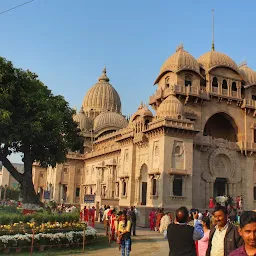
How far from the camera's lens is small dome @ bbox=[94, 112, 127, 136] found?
57.3 meters

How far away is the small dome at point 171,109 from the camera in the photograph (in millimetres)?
31922

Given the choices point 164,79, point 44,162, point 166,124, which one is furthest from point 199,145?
point 44,162

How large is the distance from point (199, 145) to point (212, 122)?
282 inches

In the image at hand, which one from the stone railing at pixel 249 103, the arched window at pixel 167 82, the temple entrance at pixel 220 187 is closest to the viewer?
the temple entrance at pixel 220 187

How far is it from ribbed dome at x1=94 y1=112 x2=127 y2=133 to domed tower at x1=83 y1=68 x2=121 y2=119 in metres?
6.42

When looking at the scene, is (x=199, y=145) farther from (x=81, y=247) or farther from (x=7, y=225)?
(x=7, y=225)

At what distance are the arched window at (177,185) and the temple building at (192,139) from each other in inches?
3.3

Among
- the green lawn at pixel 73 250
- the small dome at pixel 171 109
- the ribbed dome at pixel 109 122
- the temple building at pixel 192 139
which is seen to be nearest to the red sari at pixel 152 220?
the temple building at pixel 192 139

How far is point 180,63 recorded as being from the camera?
1393 inches

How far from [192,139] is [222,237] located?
88.1 feet

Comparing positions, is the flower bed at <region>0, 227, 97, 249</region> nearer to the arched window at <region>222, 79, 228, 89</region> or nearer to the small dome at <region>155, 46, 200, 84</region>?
the small dome at <region>155, 46, 200, 84</region>

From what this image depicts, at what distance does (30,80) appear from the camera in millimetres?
25125

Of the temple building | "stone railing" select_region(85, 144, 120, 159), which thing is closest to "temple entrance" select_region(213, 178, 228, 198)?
the temple building

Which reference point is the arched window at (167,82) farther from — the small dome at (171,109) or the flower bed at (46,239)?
the flower bed at (46,239)
